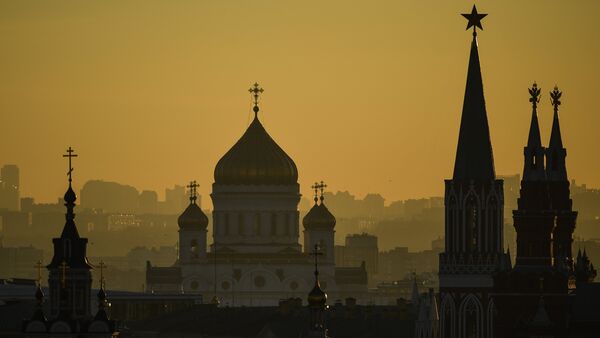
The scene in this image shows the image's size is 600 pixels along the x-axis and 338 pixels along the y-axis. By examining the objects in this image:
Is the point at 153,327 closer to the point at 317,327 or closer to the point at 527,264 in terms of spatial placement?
the point at 527,264

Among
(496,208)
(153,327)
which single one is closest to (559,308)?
(496,208)

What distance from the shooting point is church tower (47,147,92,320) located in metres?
115

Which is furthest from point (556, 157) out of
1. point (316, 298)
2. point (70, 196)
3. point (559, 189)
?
point (70, 196)

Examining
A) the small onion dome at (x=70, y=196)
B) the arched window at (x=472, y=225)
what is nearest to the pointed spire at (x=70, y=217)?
the small onion dome at (x=70, y=196)

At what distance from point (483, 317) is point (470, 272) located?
8.82ft

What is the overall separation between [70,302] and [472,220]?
121 ft

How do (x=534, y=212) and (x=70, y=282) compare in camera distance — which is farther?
(x=534, y=212)

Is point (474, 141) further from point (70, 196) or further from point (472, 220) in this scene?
point (70, 196)

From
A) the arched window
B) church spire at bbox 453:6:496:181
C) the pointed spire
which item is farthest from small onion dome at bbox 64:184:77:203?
church spire at bbox 453:6:496:181

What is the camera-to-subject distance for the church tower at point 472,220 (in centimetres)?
14775

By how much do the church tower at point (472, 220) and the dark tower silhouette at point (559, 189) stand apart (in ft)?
8.33

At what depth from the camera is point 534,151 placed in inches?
5709

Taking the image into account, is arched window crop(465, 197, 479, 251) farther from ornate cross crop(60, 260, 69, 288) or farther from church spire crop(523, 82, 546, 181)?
ornate cross crop(60, 260, 69, 288)

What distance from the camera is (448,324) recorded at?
147 metres
